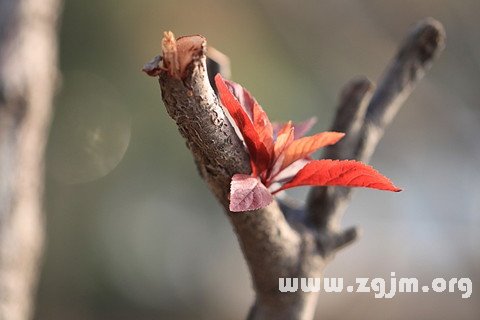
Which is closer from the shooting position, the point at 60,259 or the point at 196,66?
the point at 196,66

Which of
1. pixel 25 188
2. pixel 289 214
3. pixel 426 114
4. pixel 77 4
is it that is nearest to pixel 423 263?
pixel 426 114

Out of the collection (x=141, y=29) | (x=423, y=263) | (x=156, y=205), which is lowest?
(x=423, y=263)

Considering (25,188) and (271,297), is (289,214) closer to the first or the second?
(271,297)

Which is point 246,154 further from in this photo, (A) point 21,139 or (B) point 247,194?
(A) point 21,139

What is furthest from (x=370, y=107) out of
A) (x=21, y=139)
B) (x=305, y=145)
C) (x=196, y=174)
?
(x=196, y=174)

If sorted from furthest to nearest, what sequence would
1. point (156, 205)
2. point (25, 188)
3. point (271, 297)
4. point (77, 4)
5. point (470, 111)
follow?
point (156, 205) < point (77, 4) < point (470, 111) < point (25, 188) < point (271, 297)
